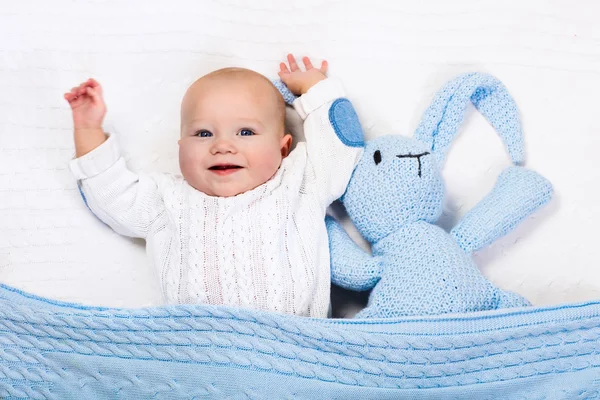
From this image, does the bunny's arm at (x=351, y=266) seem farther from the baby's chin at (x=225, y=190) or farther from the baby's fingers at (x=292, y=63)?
the baby's fingers at (x=292, y=63)

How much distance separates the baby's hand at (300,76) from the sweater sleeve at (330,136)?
23mm

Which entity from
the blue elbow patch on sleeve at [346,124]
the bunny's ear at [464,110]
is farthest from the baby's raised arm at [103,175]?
the bunny's ear at [464,110]

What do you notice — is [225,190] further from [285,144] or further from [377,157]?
[377,157]

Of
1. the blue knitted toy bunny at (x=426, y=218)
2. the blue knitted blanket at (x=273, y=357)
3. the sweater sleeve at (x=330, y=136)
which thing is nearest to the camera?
the blue knitted blanket at (x=273, y=357)

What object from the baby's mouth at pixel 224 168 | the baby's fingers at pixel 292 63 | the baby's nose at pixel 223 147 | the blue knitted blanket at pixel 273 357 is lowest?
the blue knitted blanket at pixel 273 357

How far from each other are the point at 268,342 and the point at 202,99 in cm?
43

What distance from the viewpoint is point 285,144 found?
3.93 ft

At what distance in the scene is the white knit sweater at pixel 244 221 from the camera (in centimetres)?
108

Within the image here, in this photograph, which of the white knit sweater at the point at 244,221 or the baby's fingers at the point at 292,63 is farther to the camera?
the baby's fingers at the point at 292,63

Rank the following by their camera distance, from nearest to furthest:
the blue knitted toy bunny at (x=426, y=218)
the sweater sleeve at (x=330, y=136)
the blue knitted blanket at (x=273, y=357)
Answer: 1. the blue knitted blanket at (x=273, y=357)
2. the blue knitted toy bunny at (x=426, y=218)
3. the sweater sleeve at (x=330, y=136)

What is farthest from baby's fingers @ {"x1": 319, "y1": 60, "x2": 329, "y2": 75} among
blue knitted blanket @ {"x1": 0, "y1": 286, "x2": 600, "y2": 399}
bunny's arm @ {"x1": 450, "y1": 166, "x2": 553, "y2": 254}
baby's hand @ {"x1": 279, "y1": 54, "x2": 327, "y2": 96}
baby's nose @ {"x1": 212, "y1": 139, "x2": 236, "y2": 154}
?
blue knitted blanket @ {"x1": 0, "y1": 286, "x2": 600, "y2": 399}

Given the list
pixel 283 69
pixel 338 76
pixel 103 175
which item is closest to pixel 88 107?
pixel 103 175

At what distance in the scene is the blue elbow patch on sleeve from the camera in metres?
1.17

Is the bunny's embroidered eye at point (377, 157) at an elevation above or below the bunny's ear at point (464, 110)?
below
